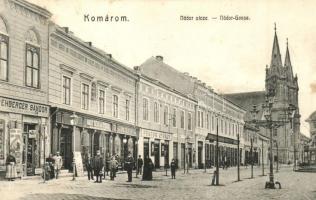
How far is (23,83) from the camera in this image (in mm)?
16422

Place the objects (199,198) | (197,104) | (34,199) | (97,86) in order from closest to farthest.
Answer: (34,199) < (199,198) < (97,86) < (197,104)

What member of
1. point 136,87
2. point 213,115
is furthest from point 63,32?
point 213,115

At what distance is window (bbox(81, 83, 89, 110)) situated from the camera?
2102 cm

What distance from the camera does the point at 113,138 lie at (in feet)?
81.1

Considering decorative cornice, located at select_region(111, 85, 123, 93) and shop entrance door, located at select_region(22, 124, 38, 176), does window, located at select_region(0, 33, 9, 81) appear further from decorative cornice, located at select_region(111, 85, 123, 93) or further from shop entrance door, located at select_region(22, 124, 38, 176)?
decorative cornice, located at select_region(111, 85, 123, 93)

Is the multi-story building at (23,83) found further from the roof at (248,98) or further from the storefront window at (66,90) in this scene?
the roof at (248,98)

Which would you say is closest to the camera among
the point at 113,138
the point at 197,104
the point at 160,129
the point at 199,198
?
the point at 199,198

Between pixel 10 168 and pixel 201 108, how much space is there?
25.6 m

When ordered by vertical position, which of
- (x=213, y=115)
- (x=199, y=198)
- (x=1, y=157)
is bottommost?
(x=199, y=198)

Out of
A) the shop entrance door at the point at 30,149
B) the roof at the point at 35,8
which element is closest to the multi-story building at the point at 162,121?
the shop entrance door at the point at 30,149

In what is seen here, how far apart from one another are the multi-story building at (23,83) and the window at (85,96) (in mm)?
3255

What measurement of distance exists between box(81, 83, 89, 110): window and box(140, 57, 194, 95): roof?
15775 millimetres

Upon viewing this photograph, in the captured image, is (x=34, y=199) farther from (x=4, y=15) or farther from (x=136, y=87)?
(x=136, y=87)

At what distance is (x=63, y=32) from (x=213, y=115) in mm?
26230
